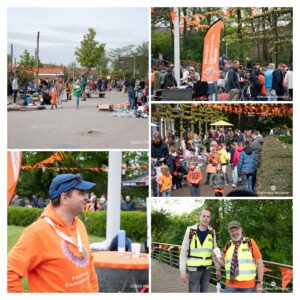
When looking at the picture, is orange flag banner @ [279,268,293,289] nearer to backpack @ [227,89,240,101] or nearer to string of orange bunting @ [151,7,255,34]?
backpack @ [227,89,240,101]

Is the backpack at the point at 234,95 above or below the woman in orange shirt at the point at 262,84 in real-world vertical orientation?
below

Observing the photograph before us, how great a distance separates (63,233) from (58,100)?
3.06m

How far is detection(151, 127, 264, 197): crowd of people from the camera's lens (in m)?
6.69

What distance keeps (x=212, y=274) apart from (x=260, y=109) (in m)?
1.95

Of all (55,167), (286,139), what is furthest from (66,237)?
(286,139)

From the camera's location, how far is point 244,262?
598cm

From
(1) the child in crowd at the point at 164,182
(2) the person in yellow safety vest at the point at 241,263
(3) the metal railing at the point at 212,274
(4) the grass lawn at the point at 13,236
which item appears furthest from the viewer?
(1) the child in crowd at the point at 164,182

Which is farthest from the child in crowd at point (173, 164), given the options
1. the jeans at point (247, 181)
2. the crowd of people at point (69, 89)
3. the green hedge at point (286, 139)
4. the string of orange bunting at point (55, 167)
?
the green hedge at point (286, 139)

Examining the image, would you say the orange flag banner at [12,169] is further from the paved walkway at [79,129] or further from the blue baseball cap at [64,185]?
the blue baseball cap at [64,185]

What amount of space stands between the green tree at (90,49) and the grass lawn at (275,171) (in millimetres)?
2161

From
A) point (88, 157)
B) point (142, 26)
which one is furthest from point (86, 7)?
point (88, 157)

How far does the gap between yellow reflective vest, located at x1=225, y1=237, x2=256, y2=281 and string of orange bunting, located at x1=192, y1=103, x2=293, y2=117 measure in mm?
1542

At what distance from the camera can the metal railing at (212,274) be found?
6.44m

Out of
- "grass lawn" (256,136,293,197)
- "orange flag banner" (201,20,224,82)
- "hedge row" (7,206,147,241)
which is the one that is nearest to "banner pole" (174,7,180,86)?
"orange flag banner" (201,20,224,82)
